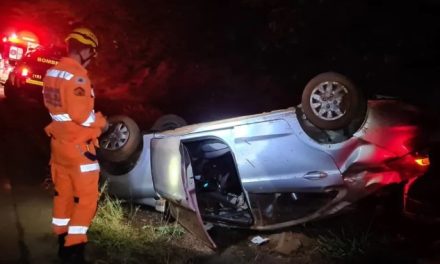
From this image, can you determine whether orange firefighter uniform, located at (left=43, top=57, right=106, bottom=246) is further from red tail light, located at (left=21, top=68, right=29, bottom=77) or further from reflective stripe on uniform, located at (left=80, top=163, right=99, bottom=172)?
red tail light, located at (left=21, top=68, right=29, bottom=77)

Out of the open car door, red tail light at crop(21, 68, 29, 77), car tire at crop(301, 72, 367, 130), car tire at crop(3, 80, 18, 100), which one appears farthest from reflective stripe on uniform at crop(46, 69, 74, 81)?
car tire at crop(3, 80, 18, 100)

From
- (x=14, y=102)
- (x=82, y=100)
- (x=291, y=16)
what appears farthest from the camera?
(x=14, y=102)

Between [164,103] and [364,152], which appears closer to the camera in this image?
[364,152]

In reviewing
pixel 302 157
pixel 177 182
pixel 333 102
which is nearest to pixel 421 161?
pixel 333 102

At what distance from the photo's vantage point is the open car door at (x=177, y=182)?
4688mm

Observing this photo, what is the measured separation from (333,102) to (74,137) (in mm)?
2256

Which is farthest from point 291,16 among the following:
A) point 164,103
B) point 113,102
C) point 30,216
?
point 30,216

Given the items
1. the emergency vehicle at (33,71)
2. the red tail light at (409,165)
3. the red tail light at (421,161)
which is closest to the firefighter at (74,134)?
the red tail light at (409,165)

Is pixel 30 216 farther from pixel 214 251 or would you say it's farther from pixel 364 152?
pixel 364 152

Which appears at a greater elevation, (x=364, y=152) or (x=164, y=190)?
(x=364, y=152)

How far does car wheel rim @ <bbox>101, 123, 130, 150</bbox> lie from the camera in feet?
18.6

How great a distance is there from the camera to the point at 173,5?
1465 cm

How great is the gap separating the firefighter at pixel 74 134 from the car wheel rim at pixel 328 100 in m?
1.89

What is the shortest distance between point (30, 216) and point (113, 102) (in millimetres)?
8905
